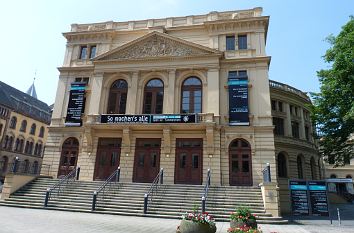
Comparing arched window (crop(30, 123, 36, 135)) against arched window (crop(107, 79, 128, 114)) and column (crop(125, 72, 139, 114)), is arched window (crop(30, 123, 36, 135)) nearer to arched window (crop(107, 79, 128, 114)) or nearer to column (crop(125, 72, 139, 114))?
arched window (crop(107, 79, 128, 114))

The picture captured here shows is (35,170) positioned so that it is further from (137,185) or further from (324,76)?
(324,76)

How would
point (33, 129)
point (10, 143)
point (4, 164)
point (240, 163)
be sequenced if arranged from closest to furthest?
1. point (240, 163)
2. point (4, 164)
3. point (10, 143)
4. point (33, 129)

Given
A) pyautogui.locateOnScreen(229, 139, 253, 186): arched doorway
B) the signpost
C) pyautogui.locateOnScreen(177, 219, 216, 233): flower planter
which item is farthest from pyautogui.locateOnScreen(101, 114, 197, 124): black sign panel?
pyautogui.locateOnScreen(177, 219, 216, 233): flower planter

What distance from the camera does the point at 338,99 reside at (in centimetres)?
1988

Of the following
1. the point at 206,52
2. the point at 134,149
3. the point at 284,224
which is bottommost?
the point at 284,224

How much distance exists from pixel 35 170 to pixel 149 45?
40033 mm

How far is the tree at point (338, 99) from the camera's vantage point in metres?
19.2

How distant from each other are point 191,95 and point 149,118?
4421mm

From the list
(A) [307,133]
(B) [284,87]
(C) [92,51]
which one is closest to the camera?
(C) [92,51]

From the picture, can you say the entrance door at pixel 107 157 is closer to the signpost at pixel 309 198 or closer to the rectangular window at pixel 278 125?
the signpost at pixel 309 198

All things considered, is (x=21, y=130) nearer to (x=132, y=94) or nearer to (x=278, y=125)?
(x=132, y=94)

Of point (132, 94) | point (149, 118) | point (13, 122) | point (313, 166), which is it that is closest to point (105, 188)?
point (149, 118)

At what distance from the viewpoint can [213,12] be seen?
25672mm

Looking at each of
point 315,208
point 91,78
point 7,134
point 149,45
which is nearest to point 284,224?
point 315,208
